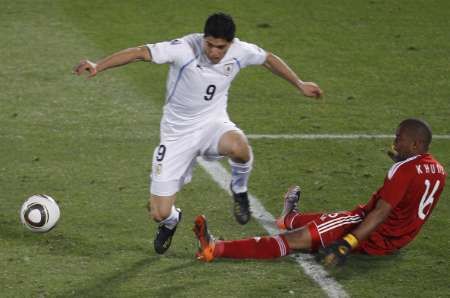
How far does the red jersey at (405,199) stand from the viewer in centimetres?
834

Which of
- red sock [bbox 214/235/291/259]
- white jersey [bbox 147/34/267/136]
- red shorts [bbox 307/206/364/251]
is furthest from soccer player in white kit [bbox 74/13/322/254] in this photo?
red shorts [bbox 307/206/364/251]

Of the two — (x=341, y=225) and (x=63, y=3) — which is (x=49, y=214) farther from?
(x=63, y=3)

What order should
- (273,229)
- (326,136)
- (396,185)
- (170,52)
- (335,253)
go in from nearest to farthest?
(335,253) < (396,185) < (170,52) < (273,229) < (326,136)

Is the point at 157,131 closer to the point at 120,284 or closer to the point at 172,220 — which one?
the point at 172,220

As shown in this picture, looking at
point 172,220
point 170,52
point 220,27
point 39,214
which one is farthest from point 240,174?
point 39,214

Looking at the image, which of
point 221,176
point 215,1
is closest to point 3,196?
point 221,176

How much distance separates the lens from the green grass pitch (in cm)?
836

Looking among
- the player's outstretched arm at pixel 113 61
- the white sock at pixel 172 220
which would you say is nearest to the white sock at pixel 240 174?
the white sock at pixel 172 220

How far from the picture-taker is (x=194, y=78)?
8773 millimetres

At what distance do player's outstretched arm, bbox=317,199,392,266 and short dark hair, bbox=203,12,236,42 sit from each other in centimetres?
172

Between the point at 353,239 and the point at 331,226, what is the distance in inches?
18.9

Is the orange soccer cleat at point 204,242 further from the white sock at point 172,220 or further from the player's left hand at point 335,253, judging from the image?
the player's left hand at point 335,253

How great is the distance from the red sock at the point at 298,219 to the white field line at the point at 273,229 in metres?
0.14

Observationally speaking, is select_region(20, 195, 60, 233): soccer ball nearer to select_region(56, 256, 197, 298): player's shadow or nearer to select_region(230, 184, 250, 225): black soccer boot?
select_region(56, 256, 197, 298): player's shadow
